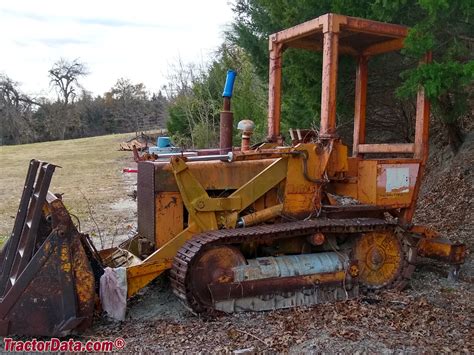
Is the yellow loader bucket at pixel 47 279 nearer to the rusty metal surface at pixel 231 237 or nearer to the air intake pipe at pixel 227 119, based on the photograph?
the rusty metal surface at pixel 231 237

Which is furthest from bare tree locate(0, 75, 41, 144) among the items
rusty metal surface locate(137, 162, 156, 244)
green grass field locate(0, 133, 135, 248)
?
rusty metal surface locate(137, 162, 156, 244)

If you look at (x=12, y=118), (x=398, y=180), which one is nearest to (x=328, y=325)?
(x=398, y=180)

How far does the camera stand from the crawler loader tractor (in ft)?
14.8

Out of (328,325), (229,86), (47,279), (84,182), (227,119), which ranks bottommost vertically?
(84,182)

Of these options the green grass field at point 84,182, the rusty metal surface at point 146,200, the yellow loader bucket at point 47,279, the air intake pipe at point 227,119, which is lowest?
the green grass field at point 84,182

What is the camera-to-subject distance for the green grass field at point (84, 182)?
11.5 metres

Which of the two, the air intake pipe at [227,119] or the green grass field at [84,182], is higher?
the air intake pipe at [227,119]

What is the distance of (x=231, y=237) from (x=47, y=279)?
5.27ft

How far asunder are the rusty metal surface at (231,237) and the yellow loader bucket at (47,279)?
0.76 metres

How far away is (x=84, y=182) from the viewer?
19859 mm

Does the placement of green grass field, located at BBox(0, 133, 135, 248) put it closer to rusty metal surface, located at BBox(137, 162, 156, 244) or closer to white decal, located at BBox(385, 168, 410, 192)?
rusty metal surface, located at BBox(137, 162, 156, 244)

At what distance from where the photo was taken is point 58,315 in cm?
441

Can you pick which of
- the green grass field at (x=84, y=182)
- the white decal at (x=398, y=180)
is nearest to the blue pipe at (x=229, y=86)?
the white decal at (x=398, y=180)

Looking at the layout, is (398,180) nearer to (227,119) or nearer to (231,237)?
(227,119)
